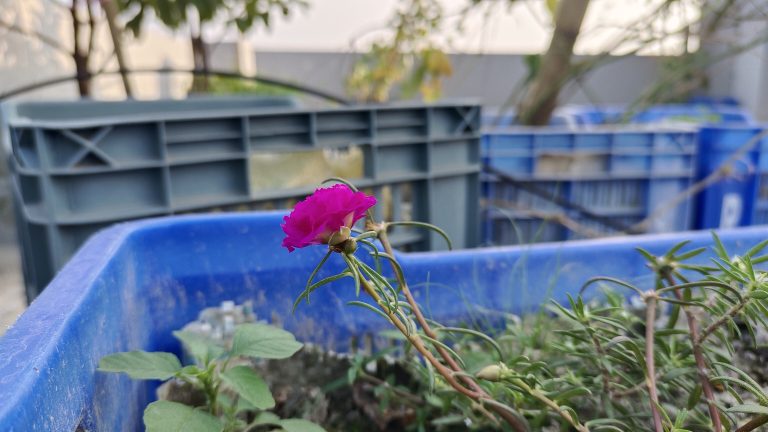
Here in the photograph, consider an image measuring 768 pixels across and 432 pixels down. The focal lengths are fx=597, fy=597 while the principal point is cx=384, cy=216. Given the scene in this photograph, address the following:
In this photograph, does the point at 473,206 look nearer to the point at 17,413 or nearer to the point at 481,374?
the point at 481,374

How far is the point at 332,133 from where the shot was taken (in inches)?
44.5

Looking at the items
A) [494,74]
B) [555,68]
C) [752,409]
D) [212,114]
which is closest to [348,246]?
[752,409]

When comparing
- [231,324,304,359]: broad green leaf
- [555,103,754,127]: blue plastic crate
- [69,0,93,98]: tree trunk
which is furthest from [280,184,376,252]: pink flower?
[555,103,754,127]: blue plastic crate

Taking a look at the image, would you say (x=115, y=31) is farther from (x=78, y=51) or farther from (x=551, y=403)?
(x=551, y=403)

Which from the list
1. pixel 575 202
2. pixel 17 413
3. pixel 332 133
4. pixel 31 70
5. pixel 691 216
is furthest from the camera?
pixel 31 70

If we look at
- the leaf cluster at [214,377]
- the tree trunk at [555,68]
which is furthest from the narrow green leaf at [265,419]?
the tree trunk at [555,68]

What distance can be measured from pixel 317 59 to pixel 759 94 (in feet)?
15.4

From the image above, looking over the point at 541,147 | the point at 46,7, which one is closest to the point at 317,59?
the point at 46,7

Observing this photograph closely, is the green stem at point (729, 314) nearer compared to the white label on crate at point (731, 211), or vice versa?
the green stem at point (729, 314)

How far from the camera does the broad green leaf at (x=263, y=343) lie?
1.52ft

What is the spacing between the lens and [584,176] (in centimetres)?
175

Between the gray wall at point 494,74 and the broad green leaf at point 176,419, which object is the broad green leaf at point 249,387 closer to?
the broad green leaf at point 176,419

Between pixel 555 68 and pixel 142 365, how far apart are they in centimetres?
200

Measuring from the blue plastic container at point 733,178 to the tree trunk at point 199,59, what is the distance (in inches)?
80.2
